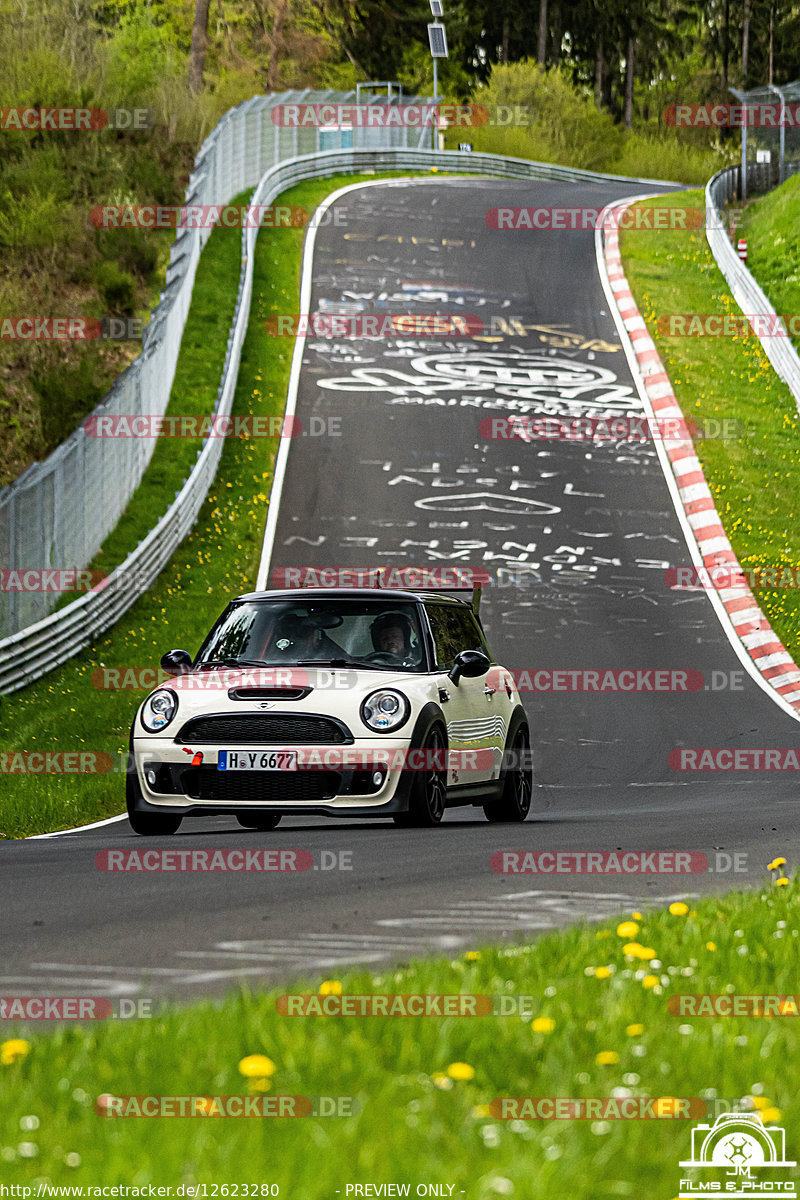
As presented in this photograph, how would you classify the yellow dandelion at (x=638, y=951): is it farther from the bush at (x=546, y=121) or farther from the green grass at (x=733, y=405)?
the bush at (x=546, y=121)

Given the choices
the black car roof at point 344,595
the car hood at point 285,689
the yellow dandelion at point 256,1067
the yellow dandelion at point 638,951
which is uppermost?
the yellow dandelion at point 256,1067

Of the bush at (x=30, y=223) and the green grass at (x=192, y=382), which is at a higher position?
the bush at (x=30, y=223)

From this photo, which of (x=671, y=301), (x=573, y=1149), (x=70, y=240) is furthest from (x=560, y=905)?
(x=70, y=240)

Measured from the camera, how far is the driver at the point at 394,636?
11148 mm

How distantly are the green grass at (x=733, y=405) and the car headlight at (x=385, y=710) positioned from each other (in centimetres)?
1146

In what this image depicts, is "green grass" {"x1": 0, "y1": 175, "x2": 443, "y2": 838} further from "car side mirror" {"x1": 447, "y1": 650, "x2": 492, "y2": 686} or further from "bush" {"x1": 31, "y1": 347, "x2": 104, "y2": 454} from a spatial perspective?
"car side mirror" {"x1": 447, "y1": 650, "x2": 492, "y2": 686}

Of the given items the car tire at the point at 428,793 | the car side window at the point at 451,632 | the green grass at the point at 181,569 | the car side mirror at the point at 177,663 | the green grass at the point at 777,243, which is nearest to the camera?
the car tire at the point at 428,793

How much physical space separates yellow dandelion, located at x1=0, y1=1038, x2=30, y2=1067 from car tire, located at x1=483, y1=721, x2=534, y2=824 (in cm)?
765

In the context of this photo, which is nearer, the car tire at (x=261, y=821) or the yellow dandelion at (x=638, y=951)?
the yellow dandelion at (x=638, y=951)

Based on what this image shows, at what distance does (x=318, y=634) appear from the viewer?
37.0 ft

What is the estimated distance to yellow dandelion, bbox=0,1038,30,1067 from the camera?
13.9 ft

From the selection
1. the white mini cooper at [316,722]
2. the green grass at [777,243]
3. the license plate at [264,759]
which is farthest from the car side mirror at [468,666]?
the green grass at [777,243]

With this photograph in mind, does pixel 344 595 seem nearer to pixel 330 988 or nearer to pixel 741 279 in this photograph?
pixel 330 988

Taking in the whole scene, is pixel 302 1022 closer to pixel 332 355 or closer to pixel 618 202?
pixel 332 355
